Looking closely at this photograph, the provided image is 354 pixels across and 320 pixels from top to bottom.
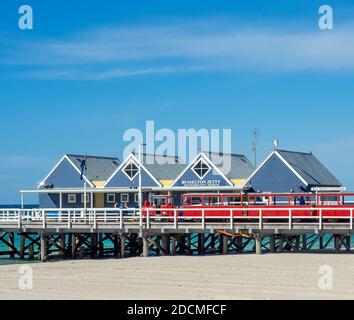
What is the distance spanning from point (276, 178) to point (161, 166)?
11.4 metres

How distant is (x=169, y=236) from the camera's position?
37.9 meters

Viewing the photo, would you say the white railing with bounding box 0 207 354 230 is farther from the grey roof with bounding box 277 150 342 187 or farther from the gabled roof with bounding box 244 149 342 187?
the grey roof with bounding box 277 150 342 187

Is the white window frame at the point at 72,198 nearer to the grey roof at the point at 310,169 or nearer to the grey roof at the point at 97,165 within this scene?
the grey roof at the point at 97,165

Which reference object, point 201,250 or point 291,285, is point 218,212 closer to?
point 201,250

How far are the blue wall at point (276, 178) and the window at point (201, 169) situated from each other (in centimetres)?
435

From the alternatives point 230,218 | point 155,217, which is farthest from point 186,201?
point 230,218

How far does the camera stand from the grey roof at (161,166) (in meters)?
56.6

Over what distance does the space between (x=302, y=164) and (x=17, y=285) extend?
31.7 meters

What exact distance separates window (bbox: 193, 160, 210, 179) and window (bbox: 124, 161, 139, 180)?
481cm

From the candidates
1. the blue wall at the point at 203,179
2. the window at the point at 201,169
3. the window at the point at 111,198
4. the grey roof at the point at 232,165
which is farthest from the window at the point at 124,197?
the grey roof at the point at 232,165

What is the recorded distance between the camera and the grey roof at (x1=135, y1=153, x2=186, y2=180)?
5658cm
